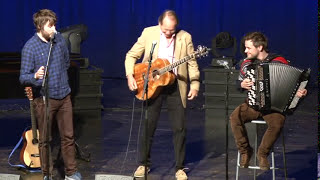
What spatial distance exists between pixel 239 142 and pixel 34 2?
30.3 ft

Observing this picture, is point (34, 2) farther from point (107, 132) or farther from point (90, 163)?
point (90, 163)

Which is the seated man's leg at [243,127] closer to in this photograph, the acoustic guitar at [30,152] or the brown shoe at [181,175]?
the brown shoe at [181,175]

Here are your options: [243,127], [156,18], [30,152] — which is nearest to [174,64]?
[243,127]

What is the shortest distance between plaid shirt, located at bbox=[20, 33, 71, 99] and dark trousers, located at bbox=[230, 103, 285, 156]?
1.77 metres

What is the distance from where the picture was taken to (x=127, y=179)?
6.55m

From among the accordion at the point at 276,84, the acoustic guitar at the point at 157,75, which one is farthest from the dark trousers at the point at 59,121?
the accordion at the point at 276,84

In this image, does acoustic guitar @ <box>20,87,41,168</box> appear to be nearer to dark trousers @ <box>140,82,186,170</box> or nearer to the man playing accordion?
dark trousers @ <box>140,82,186,170</box>

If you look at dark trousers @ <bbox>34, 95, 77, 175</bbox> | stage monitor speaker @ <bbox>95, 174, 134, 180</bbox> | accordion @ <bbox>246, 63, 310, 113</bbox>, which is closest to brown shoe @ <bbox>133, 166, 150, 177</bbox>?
stage monitor speaker @ <bbox>95, 174, 134, 180</bbox>

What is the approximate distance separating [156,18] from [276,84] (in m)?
8.56

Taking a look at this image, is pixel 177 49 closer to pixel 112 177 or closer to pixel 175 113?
pixel 175 113

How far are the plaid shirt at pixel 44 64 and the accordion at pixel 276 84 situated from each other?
1.87 meters

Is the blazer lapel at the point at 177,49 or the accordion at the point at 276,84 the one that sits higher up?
the blazer lapel at the point at 177,49

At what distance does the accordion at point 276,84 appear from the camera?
6484 mm

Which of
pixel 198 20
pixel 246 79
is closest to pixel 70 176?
pixel 246 79
